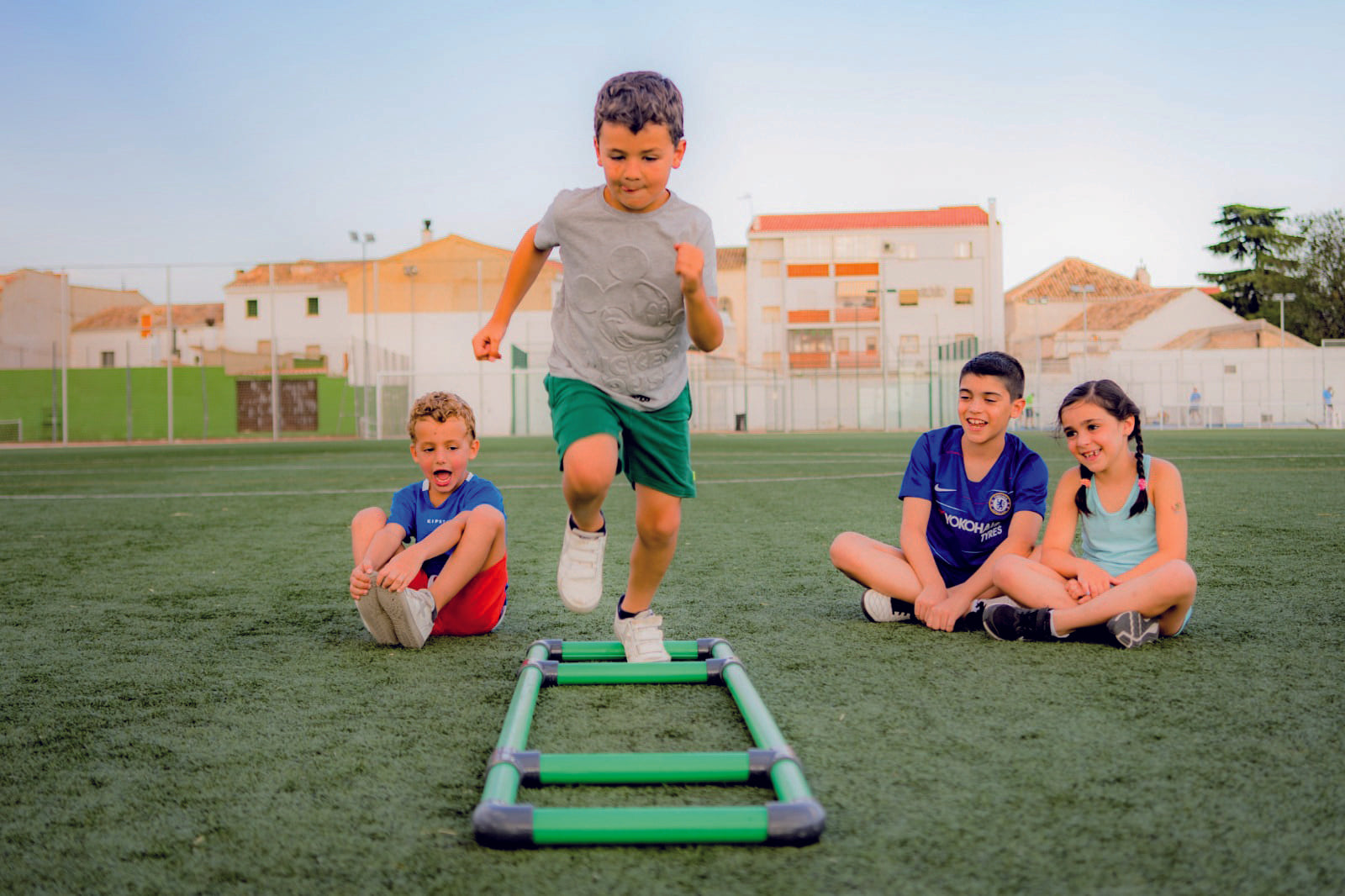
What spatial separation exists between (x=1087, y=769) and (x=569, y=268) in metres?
1.81

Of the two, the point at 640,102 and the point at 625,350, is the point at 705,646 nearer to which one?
the point at 625,350

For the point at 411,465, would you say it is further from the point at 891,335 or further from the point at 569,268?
the point at 891,335

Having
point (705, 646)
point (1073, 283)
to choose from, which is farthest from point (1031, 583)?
point (1073, 283)

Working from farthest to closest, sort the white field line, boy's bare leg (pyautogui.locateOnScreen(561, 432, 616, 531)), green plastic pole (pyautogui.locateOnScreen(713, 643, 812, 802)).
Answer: the white field line
boy's bare leg (pyautogui.locateOnScreen(561, 432, 616, 531))
green plastic pole (pyautogui.locateOnScreen(713, 643, 812, 802))

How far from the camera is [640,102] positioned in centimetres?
261

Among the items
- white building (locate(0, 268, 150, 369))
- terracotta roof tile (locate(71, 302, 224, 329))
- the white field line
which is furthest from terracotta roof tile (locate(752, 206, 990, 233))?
the white field line

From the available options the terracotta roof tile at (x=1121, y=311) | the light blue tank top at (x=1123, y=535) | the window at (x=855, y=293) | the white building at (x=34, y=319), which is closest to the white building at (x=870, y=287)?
the window at (x=855, y=293)

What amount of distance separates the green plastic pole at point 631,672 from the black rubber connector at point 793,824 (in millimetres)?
1035

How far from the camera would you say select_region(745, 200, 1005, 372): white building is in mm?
51031

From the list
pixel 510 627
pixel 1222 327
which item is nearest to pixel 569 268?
pixel 510 627

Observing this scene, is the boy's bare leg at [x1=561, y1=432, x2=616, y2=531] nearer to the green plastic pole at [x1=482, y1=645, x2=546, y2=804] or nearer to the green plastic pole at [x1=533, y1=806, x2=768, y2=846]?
the green plastic pole at [x1=482, y1=645, x2=546, y2=804]

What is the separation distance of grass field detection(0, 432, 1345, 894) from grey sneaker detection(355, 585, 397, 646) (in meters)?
0.09

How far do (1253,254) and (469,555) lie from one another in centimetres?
6728

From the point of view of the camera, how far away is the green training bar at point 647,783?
1606 millimetres
